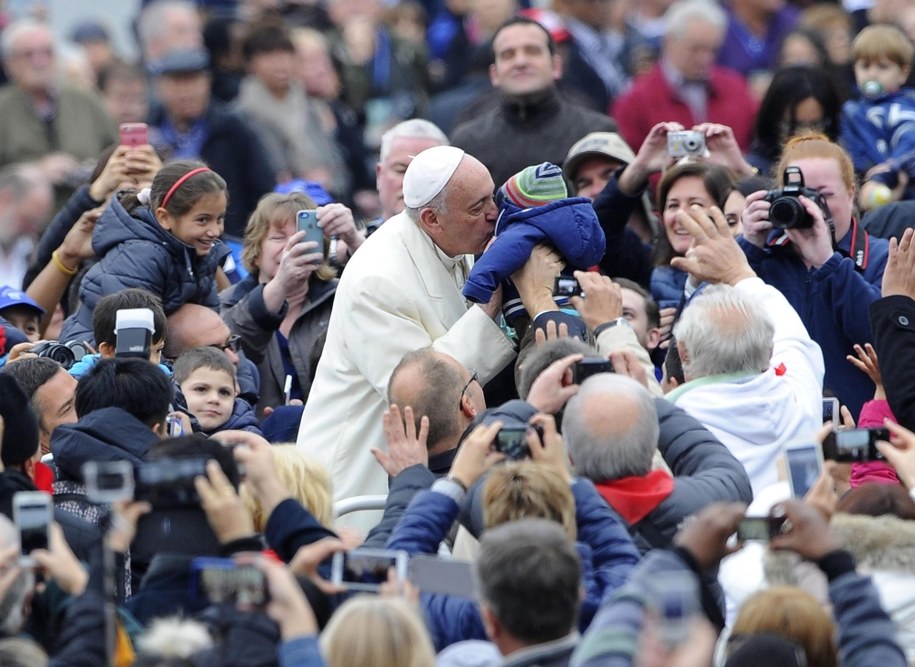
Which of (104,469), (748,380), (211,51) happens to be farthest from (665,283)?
(211,51)

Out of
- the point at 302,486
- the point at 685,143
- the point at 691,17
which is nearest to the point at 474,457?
the point at 302,486

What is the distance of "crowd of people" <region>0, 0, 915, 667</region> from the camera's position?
4188 millimetres

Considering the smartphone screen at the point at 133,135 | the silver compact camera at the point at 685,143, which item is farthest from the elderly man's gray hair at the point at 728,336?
the smartphone screen at the point at 133,135

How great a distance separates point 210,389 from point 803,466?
2.81 meters

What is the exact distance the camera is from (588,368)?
5.41m

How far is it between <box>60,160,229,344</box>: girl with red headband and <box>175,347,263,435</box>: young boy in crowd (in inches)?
16.8

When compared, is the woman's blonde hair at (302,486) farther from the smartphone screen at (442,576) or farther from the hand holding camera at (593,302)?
the hand holding camera at (593,302)

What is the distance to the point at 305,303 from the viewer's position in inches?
302

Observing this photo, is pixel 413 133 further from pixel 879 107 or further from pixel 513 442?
pixel 513 442

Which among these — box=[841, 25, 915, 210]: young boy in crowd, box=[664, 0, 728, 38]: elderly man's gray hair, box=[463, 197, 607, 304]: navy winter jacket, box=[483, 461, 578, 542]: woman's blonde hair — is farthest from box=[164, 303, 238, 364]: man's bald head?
box=[664, 0, 728, 38]: elderly man's gray hair

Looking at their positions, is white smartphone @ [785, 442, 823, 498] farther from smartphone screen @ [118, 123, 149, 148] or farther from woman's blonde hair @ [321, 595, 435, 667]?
smartphone screen @ [118, 123, 149, 148]

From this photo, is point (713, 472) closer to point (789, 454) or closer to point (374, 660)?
point (789, 454)

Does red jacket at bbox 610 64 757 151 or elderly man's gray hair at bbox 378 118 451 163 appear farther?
red jacket at bbox 610 64 757 151

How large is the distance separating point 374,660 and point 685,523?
4.45ft
